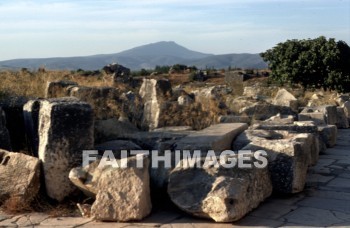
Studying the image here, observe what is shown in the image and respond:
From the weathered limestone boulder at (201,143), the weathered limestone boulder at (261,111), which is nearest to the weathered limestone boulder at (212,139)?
the weathered limestone boulder at (201,143)

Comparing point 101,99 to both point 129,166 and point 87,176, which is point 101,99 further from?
point 129,166

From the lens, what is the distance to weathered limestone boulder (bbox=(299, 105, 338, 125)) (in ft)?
35.1

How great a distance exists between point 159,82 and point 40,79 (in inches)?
104

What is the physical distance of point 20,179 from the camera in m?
5.53

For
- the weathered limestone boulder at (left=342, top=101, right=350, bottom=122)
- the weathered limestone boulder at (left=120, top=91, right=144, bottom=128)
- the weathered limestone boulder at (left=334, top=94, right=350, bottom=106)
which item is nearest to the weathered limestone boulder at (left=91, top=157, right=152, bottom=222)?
the weathered limestone boulder at (left=120, top=91, right=144, bottom=128)

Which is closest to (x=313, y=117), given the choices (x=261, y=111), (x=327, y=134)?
(x=261, y=111)

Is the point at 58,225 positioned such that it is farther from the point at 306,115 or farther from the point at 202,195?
the point at 306,115

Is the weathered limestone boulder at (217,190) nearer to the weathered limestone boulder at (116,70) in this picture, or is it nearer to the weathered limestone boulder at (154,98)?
the weathered limestone boulder at (154,98)

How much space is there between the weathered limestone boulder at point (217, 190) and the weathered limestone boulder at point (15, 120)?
2.77 metres

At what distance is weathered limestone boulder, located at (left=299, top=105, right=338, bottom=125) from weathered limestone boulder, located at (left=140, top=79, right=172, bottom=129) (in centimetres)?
301

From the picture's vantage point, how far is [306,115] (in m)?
10.9

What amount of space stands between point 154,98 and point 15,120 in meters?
3.50

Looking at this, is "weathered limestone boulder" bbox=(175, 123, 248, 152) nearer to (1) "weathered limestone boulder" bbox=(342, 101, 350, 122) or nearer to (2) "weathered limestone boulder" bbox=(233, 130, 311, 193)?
(2) "weathered limestone boulder" bbox=(233, 130, 311, 193)

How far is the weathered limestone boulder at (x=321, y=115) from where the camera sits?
1069cm
